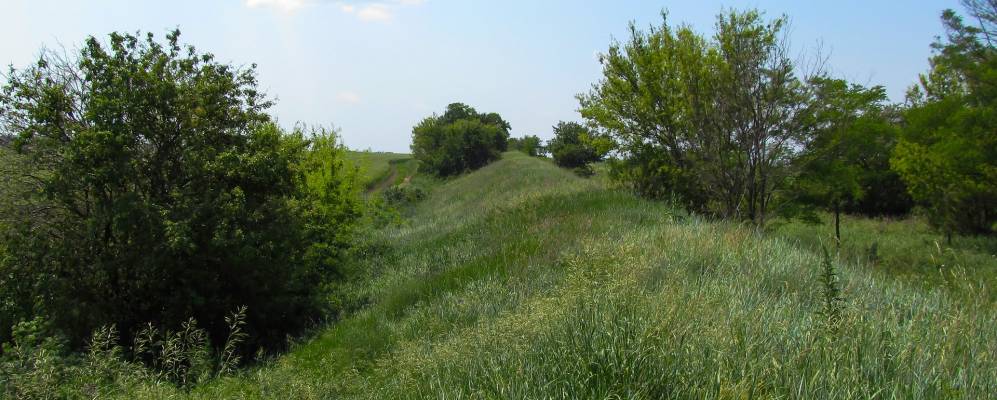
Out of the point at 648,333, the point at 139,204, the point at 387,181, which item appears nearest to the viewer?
the point at 648,333

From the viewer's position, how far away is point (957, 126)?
63.7 feet

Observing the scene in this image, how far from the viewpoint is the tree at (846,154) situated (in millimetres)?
12336

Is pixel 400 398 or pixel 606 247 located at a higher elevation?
pixel 606 247

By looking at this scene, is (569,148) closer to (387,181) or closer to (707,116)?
(387,181)

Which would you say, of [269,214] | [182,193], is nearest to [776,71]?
[269,214]

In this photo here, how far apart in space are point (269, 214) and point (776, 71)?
976 centimetres

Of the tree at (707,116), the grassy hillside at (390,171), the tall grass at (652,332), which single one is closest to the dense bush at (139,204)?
the tall grass at (652,332)

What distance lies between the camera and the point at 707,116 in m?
11.9

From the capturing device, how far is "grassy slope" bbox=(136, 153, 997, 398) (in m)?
3.17

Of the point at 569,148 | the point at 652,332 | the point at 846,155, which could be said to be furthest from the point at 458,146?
the point at 652,332

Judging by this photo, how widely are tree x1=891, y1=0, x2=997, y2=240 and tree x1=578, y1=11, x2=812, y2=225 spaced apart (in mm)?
8735

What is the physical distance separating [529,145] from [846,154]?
1986 inches

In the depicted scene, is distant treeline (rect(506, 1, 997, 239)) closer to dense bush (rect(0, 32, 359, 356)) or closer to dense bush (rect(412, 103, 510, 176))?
dense bush (rect(0, 32, 359, 356))

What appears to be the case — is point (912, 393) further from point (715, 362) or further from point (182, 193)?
point (182, 193)
